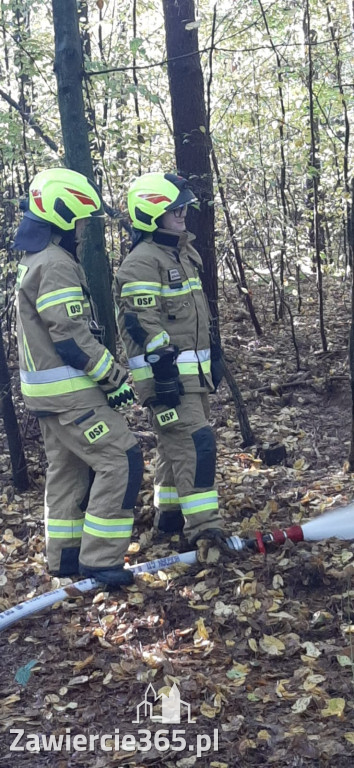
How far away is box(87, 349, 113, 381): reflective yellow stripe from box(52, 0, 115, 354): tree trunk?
1187 mm

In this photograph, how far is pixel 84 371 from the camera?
4730 mm

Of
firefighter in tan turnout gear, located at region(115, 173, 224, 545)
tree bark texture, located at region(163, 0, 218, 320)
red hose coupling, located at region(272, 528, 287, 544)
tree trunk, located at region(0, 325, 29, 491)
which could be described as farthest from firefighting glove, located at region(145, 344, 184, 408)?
tree bark texture, located at region(163, 0, 218, 320)

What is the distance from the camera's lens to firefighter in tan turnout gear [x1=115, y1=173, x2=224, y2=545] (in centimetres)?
502

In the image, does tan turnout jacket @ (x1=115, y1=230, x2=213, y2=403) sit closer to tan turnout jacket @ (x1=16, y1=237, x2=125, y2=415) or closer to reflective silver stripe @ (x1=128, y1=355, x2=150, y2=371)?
reflective silver stripe @ (x1=128, y1=355, x2=150, y2=371)

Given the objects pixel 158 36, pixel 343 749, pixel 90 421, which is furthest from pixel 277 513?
pixel 158 36

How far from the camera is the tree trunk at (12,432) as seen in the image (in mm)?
6582

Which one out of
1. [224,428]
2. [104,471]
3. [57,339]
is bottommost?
[224,428]

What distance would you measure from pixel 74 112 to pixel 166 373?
211 centimetres

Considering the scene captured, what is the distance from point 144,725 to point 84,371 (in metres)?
2.15

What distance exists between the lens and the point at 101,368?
4691 mm

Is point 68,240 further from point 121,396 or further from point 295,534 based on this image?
point 295,534

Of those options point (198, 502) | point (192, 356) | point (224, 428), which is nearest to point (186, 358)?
point (192, 356)

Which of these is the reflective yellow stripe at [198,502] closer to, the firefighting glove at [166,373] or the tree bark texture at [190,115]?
the firefighting glove at [166,373]

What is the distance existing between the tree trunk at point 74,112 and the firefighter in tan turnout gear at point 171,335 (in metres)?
0.53
